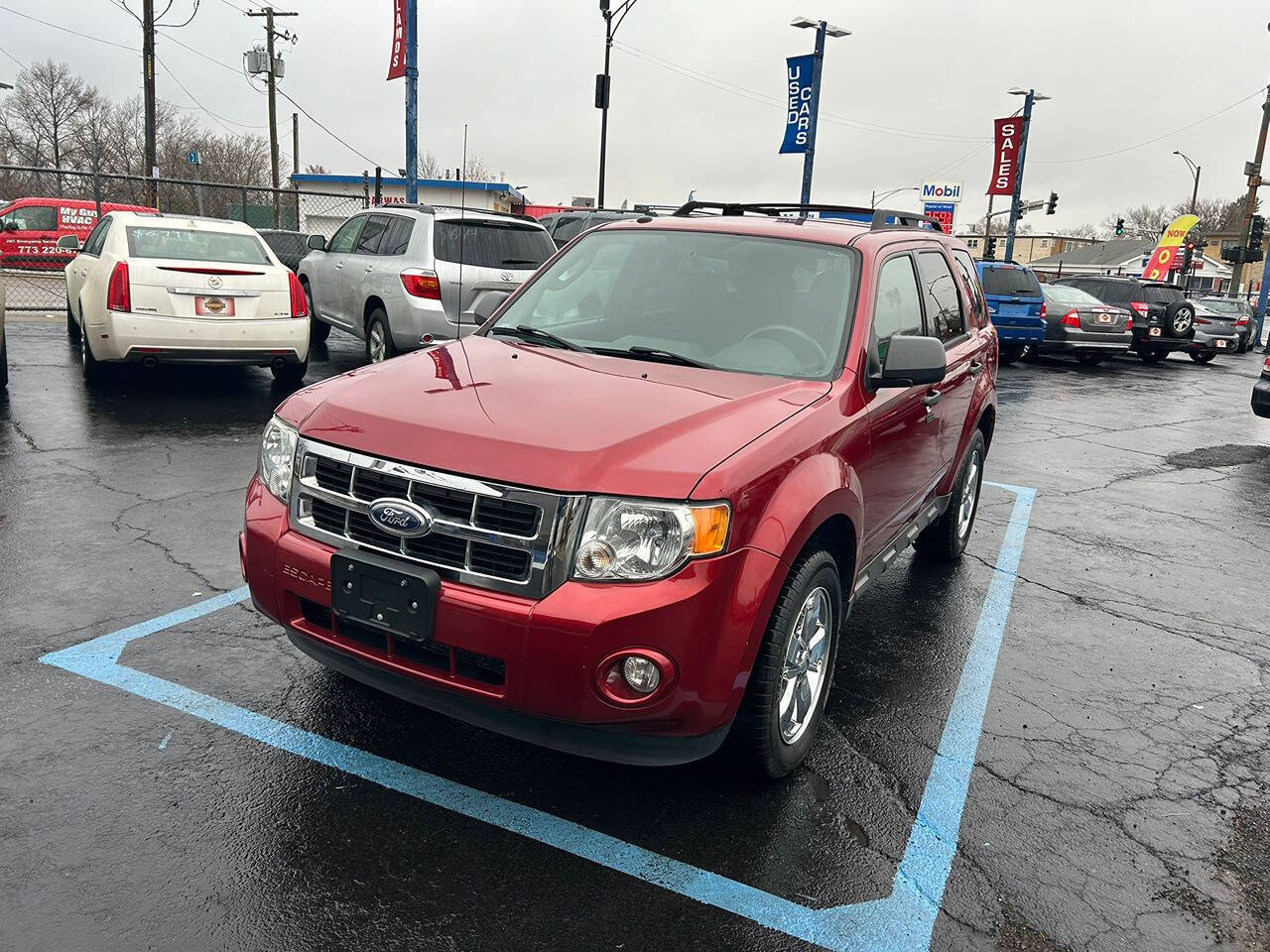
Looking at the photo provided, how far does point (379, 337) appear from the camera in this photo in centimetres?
1067

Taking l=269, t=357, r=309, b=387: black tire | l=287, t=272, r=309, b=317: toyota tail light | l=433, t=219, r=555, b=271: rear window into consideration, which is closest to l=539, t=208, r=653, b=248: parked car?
l=433, t=219, r=555, b=271: rear window

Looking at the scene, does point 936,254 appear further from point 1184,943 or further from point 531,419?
point 1184,943

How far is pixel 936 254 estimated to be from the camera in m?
5.30

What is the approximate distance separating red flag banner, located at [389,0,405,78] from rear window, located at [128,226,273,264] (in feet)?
30.5

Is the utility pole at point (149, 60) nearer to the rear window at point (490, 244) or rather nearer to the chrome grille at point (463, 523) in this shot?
the rear window at point (490, 244)

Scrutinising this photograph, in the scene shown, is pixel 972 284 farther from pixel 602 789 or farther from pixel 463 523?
pixel 463 523

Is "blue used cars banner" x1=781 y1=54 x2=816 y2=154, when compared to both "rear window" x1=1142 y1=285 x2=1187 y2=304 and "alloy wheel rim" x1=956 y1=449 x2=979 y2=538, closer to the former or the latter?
"rear window" x1=1142 y1=285 x2=1187 y2=304

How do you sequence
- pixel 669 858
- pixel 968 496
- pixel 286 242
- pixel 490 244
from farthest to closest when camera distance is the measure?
pixel 286 242 < pixel 490 244 < pixel 968 496 < pixel 669 858

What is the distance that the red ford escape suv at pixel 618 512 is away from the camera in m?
2.71

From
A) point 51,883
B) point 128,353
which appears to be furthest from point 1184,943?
point 128,353

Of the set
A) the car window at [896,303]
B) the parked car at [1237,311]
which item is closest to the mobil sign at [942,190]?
the parked car at [1237,311]

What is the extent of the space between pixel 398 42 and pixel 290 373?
1036cm

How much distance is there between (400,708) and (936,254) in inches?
142

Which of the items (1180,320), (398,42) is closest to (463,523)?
(398,42)
